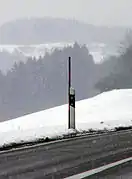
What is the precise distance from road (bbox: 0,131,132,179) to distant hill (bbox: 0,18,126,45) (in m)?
93.2

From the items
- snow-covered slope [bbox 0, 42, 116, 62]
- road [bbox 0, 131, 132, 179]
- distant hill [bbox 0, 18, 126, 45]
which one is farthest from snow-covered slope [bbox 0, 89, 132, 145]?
distant hill [bbox 0, 18, 126, 45]

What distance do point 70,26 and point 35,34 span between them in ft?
52.3

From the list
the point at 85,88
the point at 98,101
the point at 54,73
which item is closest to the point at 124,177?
the point at 98,101

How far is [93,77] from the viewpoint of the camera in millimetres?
107812

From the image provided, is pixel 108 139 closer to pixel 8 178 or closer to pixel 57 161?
pixel 57 161

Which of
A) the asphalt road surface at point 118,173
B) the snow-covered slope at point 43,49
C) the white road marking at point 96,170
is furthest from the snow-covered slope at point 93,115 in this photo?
the snow-covered slope at point 43,49

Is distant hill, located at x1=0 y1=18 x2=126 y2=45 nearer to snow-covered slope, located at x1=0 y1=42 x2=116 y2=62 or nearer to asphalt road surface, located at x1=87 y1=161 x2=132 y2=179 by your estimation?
snow-covered slope, located at x1=0 y1=42 x2=116 y2=62

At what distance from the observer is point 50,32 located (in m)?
130

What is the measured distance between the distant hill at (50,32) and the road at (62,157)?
306 ft

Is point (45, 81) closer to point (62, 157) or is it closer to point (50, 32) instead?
point (50, 32)

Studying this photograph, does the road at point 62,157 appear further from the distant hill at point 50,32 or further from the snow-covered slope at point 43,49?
the distant hill at point 50,32

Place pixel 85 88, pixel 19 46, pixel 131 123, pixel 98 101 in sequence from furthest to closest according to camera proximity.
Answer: pixel 19 46
pixel 85 88
pixel 98 101
pixel 131 123

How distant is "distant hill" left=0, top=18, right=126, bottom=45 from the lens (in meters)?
110

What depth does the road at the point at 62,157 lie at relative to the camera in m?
8.54
